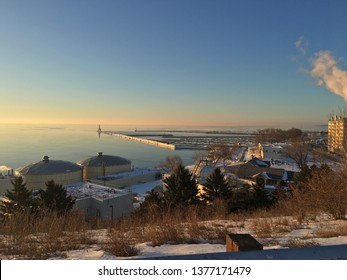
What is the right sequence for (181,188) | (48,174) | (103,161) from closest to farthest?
(181,188) < (48,174) < (103,161)

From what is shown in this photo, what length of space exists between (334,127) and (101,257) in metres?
59.2

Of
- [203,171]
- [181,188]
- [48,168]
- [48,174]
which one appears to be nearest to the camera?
[181,188]

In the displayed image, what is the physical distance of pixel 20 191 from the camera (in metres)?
14.7

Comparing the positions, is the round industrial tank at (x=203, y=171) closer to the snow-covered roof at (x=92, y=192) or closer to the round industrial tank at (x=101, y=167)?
the round industrial tank at (x=101, y=167)

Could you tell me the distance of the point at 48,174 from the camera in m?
22.5

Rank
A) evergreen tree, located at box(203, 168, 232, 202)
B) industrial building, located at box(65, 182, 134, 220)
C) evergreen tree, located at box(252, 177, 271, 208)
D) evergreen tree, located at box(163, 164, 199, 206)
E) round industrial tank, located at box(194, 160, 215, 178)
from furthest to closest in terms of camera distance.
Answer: round industrial tank, located at box(194, 160, 215, 178) < evergreen tree, located at box(203, 168, 232, 202) < industrial building, located at box(65, 182, 134, 220) < evergreen tree, located at box(163, 164, 199, 206) < evergreen tree, located at box(252, 177, 271, 208)

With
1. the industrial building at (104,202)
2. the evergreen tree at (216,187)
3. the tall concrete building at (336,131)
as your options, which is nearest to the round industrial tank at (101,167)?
the industrial building at (104,202)

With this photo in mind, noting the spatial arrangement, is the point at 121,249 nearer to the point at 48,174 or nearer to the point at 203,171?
the point at 48,174

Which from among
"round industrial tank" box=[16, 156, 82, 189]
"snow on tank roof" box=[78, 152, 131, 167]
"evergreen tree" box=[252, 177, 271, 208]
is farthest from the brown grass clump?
"snow on tank roof" box=[78, 152, 131, 167]

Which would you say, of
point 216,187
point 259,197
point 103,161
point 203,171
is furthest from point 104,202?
point 103,161

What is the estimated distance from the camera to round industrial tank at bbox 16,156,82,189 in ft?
74.1

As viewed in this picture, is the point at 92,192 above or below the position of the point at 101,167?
below

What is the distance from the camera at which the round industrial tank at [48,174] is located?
22594 millimetres

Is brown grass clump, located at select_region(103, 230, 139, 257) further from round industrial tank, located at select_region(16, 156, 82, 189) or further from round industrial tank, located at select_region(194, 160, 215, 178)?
round industrial tank, located at select_region(194, 160, 215, 178)
